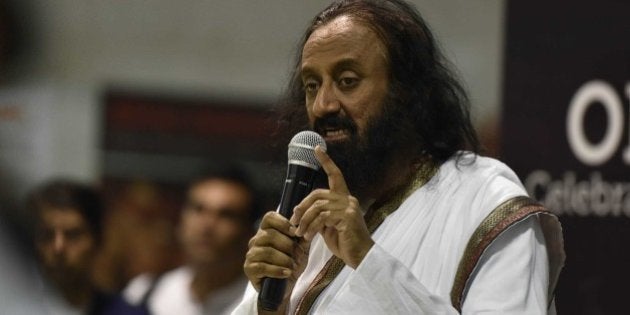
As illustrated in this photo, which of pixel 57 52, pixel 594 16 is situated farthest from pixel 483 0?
pixel 57 52

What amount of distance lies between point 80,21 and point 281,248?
3877mm

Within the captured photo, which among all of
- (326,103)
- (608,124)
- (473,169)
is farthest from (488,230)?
(608,124)

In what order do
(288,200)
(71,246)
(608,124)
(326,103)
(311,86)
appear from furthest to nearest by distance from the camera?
(71,246), (608,124), (311,86), (326,103), (288,200)

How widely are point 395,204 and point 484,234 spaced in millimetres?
285

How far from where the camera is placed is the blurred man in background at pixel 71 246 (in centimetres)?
529

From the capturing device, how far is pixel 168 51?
599 cm

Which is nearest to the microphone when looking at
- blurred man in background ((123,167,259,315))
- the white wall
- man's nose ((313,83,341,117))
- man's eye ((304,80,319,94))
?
man's nose ((313,83,341,117))

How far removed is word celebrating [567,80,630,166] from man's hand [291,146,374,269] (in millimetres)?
2919

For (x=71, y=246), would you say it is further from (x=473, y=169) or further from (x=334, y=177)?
(x=334, y=177)

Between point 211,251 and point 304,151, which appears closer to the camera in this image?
point 304,151

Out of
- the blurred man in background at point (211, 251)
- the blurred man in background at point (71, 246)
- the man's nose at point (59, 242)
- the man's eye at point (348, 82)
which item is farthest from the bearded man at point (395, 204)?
the man's nose at point (59, 242)

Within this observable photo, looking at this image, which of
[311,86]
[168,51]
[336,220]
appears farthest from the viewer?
[168,51]

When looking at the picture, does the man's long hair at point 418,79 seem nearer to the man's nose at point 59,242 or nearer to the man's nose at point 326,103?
the man's nose at point 326,103

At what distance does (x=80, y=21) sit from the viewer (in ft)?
19.4
